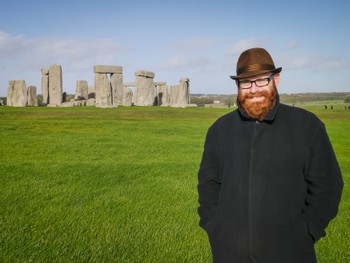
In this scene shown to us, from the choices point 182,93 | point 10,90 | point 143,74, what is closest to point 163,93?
point 182,93

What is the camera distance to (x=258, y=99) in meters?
2.93

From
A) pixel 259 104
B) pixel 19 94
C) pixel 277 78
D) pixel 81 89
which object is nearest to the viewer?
pixel 259 104

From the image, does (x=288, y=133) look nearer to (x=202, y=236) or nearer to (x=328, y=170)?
(x=328, y=170)

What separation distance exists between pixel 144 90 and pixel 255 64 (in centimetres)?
3507

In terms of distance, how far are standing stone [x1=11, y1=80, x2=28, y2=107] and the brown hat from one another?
3371cm

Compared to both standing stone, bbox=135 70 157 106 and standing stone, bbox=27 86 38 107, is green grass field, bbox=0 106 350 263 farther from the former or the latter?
standing stone, bbox=135 70 157 106

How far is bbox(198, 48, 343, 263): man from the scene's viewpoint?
2795 mm

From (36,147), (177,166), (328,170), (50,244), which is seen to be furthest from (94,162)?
(328,170)

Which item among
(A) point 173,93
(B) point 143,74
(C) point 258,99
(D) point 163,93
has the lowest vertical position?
(C) point 258,99

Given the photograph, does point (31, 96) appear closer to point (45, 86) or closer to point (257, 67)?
point (45, 86)

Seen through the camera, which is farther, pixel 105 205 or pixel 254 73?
pixel 105 205

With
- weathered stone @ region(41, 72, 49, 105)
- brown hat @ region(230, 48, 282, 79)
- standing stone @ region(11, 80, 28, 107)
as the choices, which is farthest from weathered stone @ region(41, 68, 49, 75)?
brown hat @ region(230, 48, 282, 79)

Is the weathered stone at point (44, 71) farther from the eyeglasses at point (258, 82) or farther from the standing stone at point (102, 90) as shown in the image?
the eyeglasses at point (258, 82)

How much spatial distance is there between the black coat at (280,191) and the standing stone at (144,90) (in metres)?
34.8
